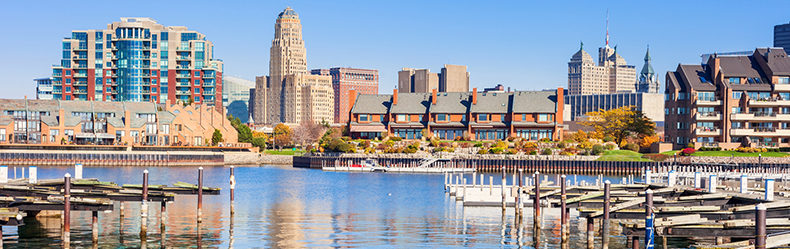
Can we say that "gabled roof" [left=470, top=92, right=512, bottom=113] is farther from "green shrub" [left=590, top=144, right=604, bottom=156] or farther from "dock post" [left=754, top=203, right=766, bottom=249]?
"dock post" [left=754, top=203, right=766, bottom=249]

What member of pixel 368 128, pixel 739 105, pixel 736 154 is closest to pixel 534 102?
A: pixel 368 128

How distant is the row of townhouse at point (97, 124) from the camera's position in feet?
513

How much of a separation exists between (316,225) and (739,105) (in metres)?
87.6

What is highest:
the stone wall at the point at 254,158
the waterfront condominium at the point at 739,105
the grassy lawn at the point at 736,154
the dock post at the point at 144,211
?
the waterfront condominium at the point at 739,105

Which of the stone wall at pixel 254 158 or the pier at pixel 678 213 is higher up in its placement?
the pier at pixel 678 213

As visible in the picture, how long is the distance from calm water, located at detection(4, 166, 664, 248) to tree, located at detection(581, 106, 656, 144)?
70.8 m

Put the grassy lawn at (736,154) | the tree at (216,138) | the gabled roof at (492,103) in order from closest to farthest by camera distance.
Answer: the grassy lawn at (736,154) < the gabled roof at (492,103) < the tree at (216,138)

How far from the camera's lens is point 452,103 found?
160 m

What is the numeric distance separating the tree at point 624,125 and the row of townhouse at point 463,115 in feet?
31.4

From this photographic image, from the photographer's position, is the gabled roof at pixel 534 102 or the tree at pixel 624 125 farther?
the gabled roof at pixel 534 102

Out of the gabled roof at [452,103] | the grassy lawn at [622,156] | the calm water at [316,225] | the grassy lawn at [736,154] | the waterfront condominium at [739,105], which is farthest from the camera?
the gabled roof at [452,103]

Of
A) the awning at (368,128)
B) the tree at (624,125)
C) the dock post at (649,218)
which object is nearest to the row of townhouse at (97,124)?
the awning at (368,128)

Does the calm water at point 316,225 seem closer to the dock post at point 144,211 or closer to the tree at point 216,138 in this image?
the dock post at point 144,211

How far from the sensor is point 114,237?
168ft
